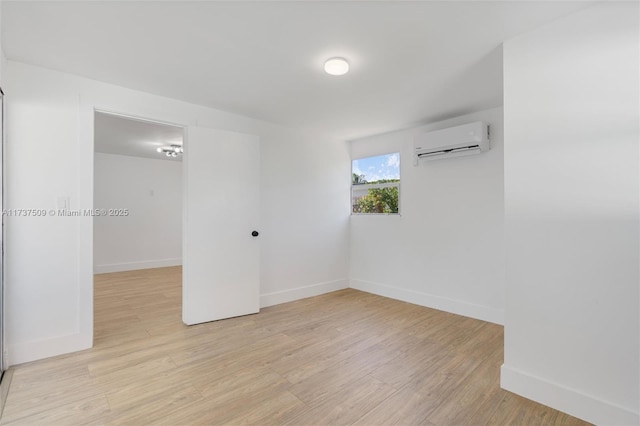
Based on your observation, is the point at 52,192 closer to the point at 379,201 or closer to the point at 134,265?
the point at 379,201

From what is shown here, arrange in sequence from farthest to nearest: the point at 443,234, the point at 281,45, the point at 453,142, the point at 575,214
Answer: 1. the point at 443,234
2. the point at 453,142
3. the point at 281,45
4. the point at 575,214

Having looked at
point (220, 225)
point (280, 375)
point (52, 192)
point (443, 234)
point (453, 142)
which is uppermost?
point (453, 142)

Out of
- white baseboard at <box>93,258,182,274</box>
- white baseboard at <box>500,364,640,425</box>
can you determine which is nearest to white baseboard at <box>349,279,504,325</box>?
white baseboard at <box>500,364,640,425</box>

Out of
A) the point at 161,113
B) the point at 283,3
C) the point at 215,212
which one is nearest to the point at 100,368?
the point at 215,212

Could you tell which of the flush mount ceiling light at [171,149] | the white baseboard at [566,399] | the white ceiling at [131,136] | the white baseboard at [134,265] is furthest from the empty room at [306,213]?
the white baseboard at [134,265]

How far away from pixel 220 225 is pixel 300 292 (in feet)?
5.08

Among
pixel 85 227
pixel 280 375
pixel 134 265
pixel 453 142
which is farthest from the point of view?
pixel 134 265

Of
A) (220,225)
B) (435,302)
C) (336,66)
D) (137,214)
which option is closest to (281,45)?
(336,66)

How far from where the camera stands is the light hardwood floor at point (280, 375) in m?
1.76

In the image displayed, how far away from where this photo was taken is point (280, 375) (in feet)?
7.18

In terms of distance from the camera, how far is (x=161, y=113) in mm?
3047

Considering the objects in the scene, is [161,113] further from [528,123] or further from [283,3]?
[528,123]

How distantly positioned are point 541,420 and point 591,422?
0.26 metres

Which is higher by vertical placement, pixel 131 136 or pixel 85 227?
pixel 131 136
